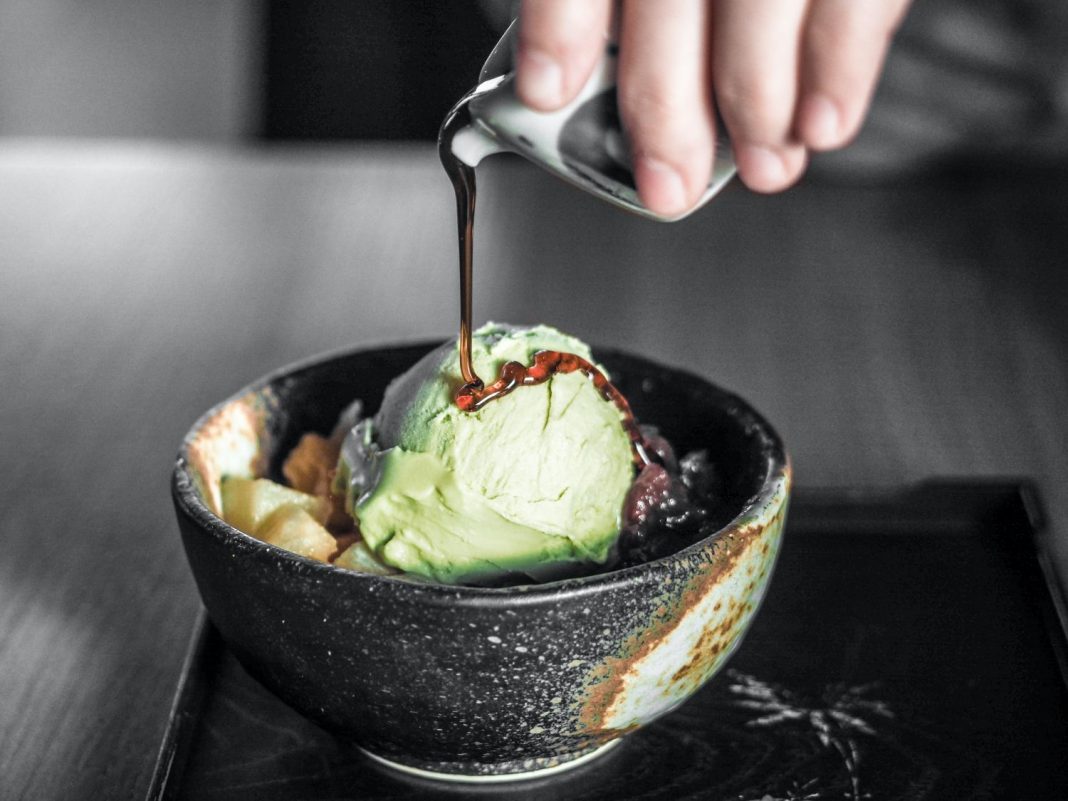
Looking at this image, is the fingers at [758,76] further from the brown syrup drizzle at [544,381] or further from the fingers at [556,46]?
the brown syrup drizzle at [544,381]

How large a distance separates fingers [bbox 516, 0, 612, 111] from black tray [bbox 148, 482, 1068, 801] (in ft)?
1.42

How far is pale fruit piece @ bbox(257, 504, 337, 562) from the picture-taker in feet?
2.64

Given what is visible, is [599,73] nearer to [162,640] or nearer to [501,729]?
[501,729]

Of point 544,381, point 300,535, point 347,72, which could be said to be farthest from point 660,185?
point 347,72

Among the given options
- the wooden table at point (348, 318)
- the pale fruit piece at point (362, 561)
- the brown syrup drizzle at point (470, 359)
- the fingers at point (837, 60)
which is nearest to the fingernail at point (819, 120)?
the fingers at point (837, 60)

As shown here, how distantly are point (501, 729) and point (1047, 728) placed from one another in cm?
38

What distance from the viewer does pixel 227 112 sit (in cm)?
348

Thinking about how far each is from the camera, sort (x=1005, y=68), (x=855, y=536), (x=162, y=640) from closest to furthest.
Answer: (x=162, y=640), (x=855, y=536), (x=1005, y=68)

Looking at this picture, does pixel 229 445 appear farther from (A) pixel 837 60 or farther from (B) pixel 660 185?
(A) pixel 837 60

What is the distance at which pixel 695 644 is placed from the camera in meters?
0.75

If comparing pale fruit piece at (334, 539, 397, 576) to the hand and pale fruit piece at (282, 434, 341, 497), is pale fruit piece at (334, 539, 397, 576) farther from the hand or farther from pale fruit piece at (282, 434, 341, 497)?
the hand

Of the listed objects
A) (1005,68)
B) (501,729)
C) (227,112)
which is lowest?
(227,112)

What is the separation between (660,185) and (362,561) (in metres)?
0.32

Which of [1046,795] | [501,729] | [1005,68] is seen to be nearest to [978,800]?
[1046,795]
